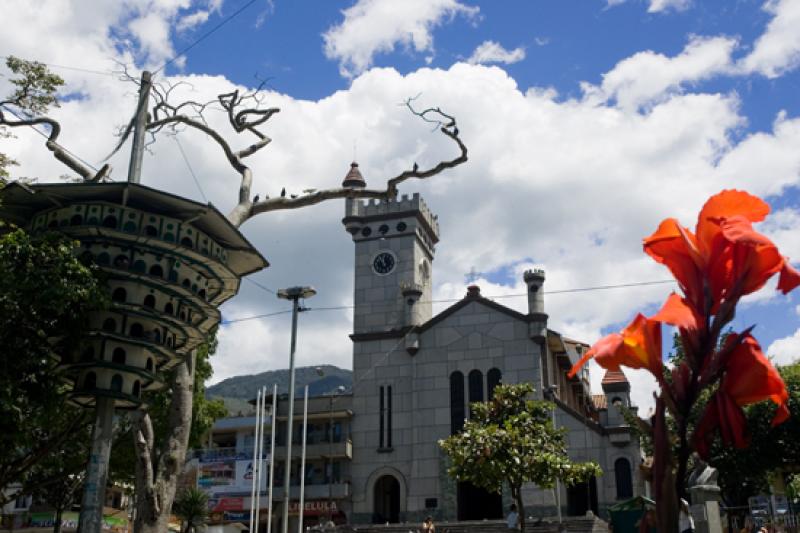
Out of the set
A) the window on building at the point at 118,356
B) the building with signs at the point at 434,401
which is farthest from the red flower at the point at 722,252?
the building with signs at the point at 434,401

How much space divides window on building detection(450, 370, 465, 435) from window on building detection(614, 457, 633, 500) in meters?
7.83

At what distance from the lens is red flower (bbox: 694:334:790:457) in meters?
2.28

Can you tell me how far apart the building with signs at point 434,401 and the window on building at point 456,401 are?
0.05 meters

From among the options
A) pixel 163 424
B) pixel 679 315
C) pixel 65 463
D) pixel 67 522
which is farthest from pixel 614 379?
pixel 679 315

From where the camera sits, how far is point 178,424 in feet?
53.8

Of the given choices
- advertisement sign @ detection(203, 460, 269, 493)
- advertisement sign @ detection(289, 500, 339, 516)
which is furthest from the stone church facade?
advertisement sign @ detection(203, 460, 269, 493)

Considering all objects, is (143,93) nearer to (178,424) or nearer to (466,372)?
(178,424)

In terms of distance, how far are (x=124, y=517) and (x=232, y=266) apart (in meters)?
41.5

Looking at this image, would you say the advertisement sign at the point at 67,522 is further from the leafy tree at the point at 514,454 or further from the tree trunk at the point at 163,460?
the tree trunk at the point at 163,460

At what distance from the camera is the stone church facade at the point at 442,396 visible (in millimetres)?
37438

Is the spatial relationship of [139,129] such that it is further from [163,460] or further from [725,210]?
[725,210]

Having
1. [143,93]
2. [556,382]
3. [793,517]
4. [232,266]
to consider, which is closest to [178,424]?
[232,266]

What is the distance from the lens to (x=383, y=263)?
46.1 m

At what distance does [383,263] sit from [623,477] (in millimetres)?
18109
